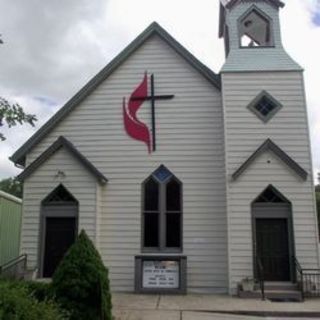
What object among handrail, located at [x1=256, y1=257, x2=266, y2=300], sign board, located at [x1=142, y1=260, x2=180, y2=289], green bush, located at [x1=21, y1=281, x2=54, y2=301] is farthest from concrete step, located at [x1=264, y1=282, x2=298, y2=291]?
green bush, located at [x1=21, y1=281, x2=54, y2=301]

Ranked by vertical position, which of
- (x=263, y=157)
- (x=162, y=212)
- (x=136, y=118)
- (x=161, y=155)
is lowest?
(x=162, y=212)

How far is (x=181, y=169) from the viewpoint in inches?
603

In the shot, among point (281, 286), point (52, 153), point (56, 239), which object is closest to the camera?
point (281, 286)

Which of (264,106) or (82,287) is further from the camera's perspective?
(264,106)

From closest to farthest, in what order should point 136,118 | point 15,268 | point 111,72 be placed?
point 15,268, point 136,118, point 111,72

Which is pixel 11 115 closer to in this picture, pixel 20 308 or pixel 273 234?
pixel 20 308

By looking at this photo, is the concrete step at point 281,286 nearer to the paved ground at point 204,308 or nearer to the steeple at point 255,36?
the paved ground at point 204,308

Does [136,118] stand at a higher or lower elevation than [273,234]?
higher

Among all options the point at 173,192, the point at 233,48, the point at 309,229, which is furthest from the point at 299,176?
the point at 233,48

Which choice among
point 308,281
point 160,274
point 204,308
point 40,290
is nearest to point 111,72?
point 160,274

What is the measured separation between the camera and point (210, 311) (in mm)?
11258

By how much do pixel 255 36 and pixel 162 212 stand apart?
680 cm

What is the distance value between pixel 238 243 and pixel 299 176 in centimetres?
264

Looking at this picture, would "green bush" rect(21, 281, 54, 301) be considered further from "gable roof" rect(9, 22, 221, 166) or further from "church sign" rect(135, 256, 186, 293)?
"gable roof" rect(9, 22, 221, 166)
